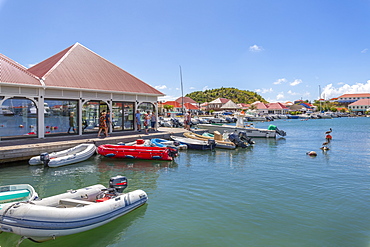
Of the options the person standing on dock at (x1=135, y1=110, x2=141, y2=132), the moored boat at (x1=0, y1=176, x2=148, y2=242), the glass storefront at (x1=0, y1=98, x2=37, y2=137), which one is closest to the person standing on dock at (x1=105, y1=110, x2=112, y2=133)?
the person standing on dock at (x1=135, y1=110, x2=141, y2=132)

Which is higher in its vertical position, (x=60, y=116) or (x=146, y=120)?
(x=60, y=116)

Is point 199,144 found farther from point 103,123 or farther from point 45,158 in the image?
point 45,158

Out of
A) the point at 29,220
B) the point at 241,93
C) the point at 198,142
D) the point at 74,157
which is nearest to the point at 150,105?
the point at 198,142

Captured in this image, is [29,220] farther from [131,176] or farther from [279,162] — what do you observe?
[279,162]

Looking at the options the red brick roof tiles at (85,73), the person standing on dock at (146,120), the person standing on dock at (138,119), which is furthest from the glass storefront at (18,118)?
→ the person standing on dock at (146,120)

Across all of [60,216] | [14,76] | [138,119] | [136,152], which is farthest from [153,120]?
[60,216]

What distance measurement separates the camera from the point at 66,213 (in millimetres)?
5977

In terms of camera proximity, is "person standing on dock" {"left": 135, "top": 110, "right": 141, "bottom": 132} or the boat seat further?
"person standing on dock" {"left": 135, "top": 110, "right": 141, "bottom": 132}

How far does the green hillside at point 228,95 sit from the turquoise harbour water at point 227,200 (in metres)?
139

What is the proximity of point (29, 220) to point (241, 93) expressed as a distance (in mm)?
159602

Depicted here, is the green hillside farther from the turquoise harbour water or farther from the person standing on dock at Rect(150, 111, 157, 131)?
the turquoise harbour water

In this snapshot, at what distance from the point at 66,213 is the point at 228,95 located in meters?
153

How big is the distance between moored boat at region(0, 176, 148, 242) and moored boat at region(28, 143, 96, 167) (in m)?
6.32

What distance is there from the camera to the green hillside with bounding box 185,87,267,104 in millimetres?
153250
